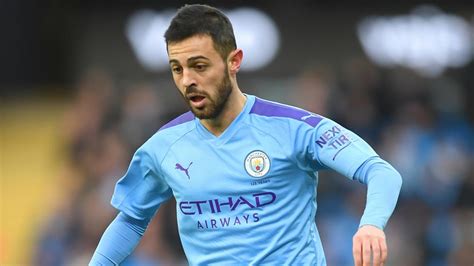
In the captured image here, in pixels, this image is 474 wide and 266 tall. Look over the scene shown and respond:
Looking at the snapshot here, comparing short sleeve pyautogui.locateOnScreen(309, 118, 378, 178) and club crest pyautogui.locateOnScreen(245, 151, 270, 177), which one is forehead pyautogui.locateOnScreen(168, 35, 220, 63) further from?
short sleeve pyautogui.locateOnScreen(309, 118, 378, 178)

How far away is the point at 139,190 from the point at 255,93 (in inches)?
323

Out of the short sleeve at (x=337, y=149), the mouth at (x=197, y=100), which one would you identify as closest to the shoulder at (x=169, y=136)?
the mouth at (x=197, y=100)

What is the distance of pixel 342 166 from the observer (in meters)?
4.78

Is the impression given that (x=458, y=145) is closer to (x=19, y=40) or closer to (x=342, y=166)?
(x=19, y=40)

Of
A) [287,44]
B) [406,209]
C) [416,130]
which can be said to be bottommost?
[406,209]

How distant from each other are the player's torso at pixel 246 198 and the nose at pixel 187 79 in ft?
1.15

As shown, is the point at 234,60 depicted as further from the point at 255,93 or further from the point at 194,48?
the point at 255,93

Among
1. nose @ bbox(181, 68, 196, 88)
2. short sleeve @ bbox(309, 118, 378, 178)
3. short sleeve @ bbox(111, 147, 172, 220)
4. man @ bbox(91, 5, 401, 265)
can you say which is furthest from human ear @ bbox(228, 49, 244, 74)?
short sleeve @ bbox(111, 147, 172, 220)

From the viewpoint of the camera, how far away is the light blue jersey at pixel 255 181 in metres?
4.95

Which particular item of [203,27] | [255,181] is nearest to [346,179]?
[255,181]

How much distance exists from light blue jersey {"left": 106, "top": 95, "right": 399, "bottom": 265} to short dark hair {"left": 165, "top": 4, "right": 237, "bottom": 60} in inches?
12.7

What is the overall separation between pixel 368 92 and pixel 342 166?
7459 mm

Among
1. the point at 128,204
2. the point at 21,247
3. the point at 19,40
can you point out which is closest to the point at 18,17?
the point at 19,40

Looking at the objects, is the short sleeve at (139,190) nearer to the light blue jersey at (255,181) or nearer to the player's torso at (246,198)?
the light blue jersey at (255,181)
